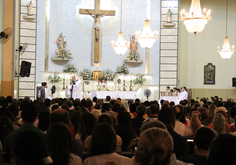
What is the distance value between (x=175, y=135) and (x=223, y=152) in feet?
6.69

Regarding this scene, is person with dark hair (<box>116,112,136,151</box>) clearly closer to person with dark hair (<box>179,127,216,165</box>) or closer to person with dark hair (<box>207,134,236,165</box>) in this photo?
person with dark hair (<box>179,127,216,165</box>)

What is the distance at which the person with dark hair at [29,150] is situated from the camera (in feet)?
6.20

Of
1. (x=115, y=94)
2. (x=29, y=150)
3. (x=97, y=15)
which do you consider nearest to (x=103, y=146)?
(x=29, y=150)

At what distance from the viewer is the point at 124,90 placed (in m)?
16.5

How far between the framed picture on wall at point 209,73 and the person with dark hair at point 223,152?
16640mm

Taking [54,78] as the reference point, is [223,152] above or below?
below

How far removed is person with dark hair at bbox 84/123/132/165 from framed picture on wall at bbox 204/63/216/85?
16.0 meters

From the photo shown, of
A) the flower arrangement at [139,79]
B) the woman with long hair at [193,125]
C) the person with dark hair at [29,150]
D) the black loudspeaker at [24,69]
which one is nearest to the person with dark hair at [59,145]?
→ the person with dark hair at [29,150]

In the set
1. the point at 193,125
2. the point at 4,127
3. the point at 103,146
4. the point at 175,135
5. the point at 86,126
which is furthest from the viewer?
the point at 193,125

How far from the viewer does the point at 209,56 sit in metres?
17.8

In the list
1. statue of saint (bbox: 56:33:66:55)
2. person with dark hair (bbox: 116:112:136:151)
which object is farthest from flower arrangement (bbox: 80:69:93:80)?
person with dark hair (bbox: 116:112:136:151)

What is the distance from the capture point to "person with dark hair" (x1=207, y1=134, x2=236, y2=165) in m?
1.72

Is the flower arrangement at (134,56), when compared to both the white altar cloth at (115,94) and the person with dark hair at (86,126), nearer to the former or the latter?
the white altar cloth at (115,94)

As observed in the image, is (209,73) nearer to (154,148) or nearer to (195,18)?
(195,18)
